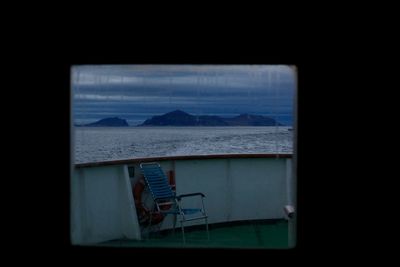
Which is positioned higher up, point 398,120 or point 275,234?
point 398,120

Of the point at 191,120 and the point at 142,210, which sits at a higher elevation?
the point at 191,120

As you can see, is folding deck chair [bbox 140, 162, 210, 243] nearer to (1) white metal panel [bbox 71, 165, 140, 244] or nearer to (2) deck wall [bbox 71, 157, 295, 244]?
(2) deck wall [bbox 71, 157, 295, 244]

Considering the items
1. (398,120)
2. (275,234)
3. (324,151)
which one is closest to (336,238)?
(324,151)

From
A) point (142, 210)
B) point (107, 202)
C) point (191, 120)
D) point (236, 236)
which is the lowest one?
point (236, 236)

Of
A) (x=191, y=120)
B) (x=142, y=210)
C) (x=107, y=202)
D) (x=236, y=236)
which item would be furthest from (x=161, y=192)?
(x=191, y=120)

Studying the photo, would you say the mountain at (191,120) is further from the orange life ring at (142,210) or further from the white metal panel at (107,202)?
the white metal panel at (107,202)

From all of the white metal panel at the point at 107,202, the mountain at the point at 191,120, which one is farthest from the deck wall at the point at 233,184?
the mountain at the point at 191,120

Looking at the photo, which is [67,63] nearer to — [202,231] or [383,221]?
[383,221]

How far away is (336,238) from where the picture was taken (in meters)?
2.71

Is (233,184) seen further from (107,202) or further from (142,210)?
(107,202)

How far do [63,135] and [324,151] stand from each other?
4.44 feet

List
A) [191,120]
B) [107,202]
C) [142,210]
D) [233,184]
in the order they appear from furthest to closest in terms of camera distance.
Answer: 1. [191,120]
2. [233,184]
3. [142,210]
4. [107,202]

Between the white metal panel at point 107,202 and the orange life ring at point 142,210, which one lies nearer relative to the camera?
the white metal panel at point 107,202

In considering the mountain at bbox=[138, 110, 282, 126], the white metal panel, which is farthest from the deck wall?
the mountain at bbox=[138, 110, 282, 126]
